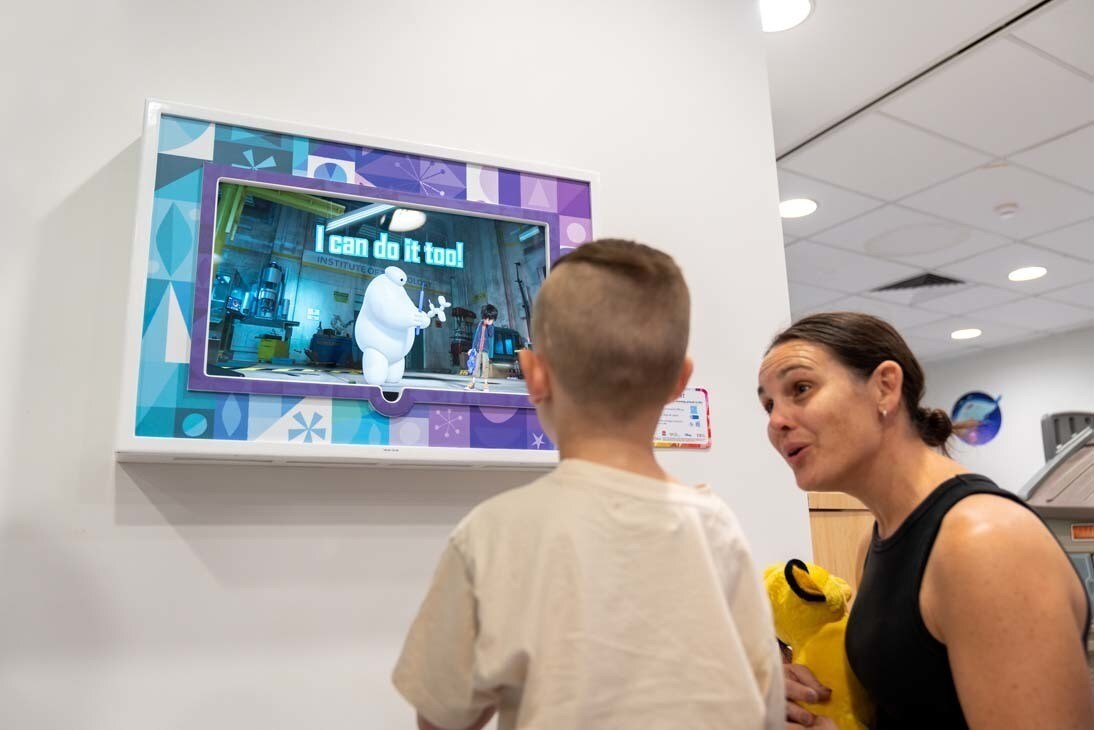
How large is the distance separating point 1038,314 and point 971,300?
795 millimetres

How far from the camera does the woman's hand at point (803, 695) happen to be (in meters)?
1.11

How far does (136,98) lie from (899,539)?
4.36 feet

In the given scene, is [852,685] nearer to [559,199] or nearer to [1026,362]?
[559,199]

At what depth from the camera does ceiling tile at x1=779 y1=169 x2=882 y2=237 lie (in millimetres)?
3332

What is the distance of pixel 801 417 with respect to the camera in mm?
1179

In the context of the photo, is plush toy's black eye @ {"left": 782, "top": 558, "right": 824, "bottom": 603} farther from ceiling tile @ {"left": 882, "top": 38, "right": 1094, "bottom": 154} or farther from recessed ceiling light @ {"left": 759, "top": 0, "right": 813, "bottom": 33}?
ceiling tile @ {"left": 882, "top": 38, "right": 1094, "bottom": 154}

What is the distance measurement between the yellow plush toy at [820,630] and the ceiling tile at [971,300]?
4296 mm

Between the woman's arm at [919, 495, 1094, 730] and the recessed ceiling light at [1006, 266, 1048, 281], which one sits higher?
the recessed ceiling light at [1006, 266, 1048, 281]

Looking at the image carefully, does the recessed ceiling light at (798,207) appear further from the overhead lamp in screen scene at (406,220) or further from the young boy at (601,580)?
the young boy at (601,580)

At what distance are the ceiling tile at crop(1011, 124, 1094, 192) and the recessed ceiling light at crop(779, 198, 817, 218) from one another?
0.76m

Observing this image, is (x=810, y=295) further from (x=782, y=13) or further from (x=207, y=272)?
(x=207, y=272)

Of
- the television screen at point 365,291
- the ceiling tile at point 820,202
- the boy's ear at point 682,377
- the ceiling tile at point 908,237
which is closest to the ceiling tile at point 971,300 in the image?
the ceiling tile at point 908,237

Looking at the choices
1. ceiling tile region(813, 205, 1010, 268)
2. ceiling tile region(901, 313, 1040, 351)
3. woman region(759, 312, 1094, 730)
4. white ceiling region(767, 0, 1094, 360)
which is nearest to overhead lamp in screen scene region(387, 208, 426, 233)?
woman region(759, 312, 1094, 730)

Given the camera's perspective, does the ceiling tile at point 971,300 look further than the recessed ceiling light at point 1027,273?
Yes
